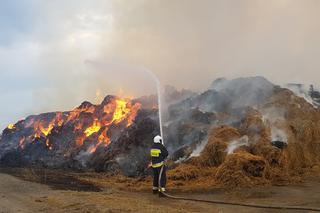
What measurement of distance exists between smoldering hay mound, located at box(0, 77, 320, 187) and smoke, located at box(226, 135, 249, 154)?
0.05m

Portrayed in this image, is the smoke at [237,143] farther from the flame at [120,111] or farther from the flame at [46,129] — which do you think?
the flame at [46,129]

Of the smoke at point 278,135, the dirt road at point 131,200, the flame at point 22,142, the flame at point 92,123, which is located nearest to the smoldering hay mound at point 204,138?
the smoke at point 278,135

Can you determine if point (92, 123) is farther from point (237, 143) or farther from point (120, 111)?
point (237, 143)

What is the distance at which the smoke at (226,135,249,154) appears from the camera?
67.3 ft

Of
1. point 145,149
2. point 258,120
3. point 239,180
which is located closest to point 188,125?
point 145,149

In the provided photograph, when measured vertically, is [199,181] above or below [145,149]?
below

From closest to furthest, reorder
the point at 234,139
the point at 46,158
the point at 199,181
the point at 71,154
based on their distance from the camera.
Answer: the point at 199,181, the point at 234,139, the point at 71,154, the point at 46,158

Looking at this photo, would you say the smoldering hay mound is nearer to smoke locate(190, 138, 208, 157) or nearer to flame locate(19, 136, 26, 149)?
smoke locate(190, 138, 208, 157)

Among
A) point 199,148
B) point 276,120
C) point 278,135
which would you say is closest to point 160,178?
point 199,148

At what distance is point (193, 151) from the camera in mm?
22891

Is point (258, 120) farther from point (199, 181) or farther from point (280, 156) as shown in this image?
point (199, 181)

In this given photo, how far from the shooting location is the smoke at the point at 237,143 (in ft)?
67.3

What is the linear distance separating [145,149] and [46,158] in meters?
13.9

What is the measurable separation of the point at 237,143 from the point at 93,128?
1885 centimetres
